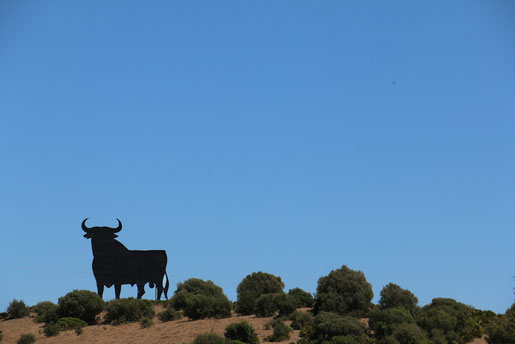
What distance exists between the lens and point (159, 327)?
34.8 metres

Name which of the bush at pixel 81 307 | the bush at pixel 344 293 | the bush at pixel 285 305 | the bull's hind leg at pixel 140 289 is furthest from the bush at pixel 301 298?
the bush at pixel 81 307

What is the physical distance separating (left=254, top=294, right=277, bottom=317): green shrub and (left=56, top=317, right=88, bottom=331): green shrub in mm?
9471

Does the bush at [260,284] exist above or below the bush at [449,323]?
above

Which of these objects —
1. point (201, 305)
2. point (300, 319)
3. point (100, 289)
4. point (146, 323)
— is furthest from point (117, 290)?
point (300, 319)

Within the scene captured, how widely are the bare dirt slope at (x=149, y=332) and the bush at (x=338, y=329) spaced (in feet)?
4.04

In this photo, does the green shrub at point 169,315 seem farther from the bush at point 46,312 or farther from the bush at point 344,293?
the bush at point 344,293

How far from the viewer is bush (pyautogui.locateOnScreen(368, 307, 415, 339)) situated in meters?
30.7

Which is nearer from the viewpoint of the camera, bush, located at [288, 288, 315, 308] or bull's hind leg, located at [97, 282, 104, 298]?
bush, located at [288, 288, 315, 308]

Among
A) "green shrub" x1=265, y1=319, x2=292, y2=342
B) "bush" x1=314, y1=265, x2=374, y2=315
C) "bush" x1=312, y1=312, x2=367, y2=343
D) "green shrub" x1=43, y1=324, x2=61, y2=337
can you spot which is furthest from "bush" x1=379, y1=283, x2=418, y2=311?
"green shrub" x1=43, y1=324, x2=61, y2=337

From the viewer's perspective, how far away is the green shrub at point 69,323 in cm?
3562

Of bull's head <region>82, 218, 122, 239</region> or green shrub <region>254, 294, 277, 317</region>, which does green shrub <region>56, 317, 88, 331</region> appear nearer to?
bull's head <region>82, 218, 122, 239</region>

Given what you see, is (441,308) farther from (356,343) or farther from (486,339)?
(356,343)

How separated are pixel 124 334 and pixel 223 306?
566 centimetres

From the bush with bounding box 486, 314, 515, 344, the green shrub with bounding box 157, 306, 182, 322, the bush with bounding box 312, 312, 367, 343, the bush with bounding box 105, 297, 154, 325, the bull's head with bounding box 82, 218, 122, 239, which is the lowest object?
the bush with bounding box 486, 314, 515, 344
